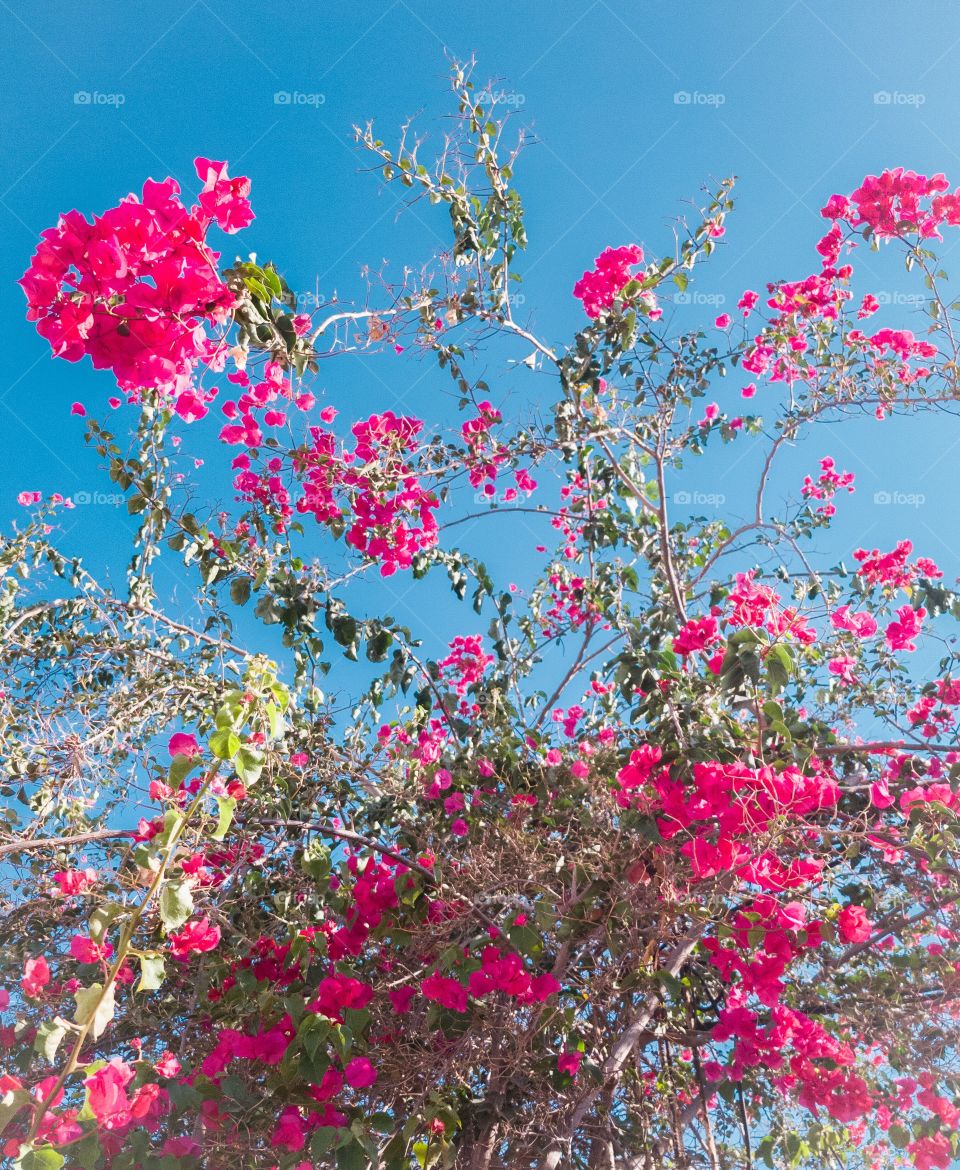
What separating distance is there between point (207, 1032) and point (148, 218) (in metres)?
2.30

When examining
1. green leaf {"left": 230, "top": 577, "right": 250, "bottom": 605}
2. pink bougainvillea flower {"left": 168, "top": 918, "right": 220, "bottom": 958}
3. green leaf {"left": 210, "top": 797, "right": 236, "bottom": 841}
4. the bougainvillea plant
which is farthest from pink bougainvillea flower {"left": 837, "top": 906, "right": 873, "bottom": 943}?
green leaf {"left": 230, "top": 577, "right": 250, "bottom": 605}

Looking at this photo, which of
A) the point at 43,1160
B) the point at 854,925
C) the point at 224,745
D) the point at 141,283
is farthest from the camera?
the point at 854,925

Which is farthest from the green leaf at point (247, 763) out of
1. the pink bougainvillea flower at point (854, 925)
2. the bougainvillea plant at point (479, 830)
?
the pink bougainvillea flower at point (854, 925)

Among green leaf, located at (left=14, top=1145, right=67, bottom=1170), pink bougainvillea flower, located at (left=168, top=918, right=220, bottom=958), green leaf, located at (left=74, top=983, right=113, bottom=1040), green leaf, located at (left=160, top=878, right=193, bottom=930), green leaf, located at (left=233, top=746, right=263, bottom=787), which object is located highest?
green leaf, located at (left=233, top=746, right=263, bottom=787)

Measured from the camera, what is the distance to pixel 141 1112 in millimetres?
1317

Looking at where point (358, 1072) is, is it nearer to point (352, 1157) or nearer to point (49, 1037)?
point (352, 1157)

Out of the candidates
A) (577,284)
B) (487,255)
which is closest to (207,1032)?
(487,255)

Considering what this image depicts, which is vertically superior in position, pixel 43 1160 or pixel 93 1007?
pixel 93 1007

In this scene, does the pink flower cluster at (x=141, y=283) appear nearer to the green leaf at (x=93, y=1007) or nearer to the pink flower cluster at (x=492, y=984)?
the green leaf at (x=93, y=1007)

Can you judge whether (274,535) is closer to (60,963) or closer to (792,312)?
(60,963)

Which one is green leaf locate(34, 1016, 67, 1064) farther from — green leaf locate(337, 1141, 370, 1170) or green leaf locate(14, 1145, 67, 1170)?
green leaf locate(337, 1141, 370, 1170)

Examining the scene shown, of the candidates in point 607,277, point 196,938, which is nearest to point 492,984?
point 196,938

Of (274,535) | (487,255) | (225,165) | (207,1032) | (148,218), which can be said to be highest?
(487,255)

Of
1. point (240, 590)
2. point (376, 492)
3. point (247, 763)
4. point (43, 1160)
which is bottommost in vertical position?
point (43, 1160)
